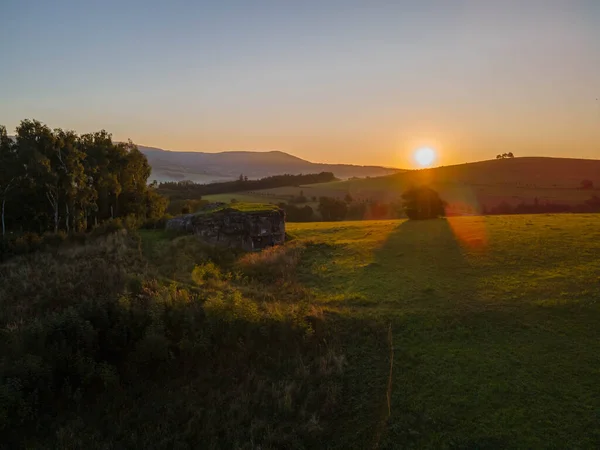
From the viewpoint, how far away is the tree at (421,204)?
39.8 meters

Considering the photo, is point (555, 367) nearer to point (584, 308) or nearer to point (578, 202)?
point (584, 308)

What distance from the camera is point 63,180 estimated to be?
106ft

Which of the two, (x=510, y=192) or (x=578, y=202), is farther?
(x=510, y=192)

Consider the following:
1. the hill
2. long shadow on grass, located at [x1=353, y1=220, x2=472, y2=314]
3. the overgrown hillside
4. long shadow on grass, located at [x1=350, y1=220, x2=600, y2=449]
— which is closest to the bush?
the overgrown hillside

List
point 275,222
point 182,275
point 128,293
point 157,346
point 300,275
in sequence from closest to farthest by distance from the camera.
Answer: point 157,346
point 128,293
point 182,275
point 300,275
point 275,222

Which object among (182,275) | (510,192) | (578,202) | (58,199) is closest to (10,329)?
(182,275)

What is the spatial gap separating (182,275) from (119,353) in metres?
7.25

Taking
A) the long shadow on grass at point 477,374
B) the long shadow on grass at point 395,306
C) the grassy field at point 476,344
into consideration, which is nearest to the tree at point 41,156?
the grassy field at point 476,344

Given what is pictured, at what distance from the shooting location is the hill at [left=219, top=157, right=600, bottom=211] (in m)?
69.3

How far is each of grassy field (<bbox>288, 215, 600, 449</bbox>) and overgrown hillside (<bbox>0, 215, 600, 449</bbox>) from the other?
0.16ft

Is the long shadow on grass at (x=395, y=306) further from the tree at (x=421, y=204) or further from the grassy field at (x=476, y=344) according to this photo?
the tree at (x=421, y=204)

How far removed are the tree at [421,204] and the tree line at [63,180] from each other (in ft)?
91.4

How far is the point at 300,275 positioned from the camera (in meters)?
22.0

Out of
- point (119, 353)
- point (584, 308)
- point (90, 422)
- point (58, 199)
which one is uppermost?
point (58, 199)
